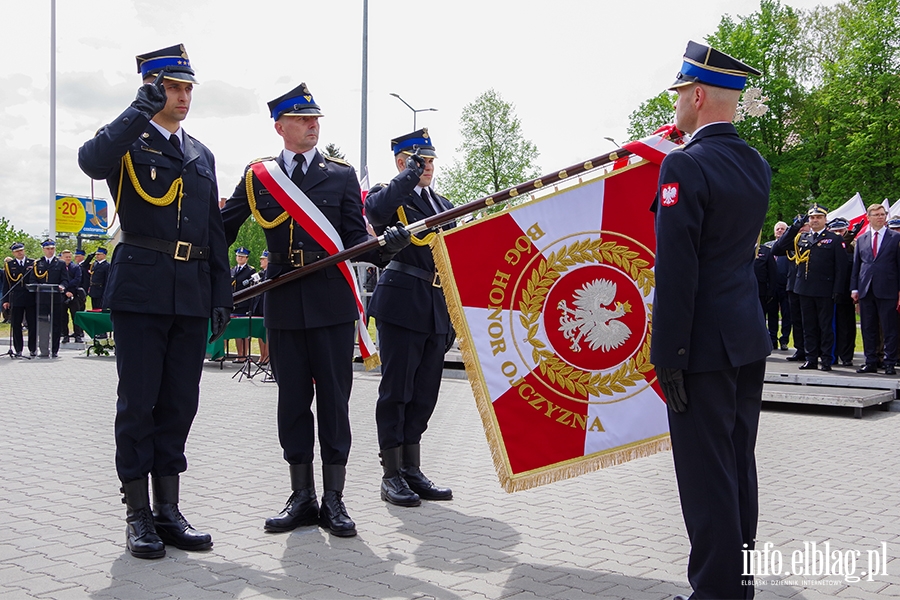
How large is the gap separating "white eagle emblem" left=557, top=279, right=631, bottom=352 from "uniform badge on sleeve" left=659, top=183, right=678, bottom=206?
3.88 ft

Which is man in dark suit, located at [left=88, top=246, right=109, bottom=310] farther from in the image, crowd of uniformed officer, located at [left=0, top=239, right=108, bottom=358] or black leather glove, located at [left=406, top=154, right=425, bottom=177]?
black leather glove, located at [left=406, top=154, right=425, bottom=177]

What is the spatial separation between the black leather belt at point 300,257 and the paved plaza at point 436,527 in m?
1.45

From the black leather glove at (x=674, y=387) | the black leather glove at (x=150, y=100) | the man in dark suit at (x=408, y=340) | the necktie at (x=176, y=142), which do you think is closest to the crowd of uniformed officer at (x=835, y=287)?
the man in dark suit at (x=408, y=340)

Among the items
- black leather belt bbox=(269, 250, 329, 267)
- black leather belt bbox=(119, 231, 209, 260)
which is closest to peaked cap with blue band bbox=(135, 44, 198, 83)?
black leather belt bbox=(119, 231, 209, 260)

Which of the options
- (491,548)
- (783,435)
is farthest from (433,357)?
(783,435)

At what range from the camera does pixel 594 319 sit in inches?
172

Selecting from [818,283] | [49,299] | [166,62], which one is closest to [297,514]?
[166,62]

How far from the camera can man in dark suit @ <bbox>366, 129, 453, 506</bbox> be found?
17.8 ft

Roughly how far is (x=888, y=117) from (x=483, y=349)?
31579 millimetres

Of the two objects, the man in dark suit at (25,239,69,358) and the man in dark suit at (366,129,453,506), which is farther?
the man in dark suit at (25,239,69,358)

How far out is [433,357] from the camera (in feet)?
18.7

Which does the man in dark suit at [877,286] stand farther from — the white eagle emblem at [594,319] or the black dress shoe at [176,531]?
the black dress shoe at [176,531]

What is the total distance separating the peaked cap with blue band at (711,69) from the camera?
131 inches

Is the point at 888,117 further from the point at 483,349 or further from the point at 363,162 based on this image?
the point at 483,349
